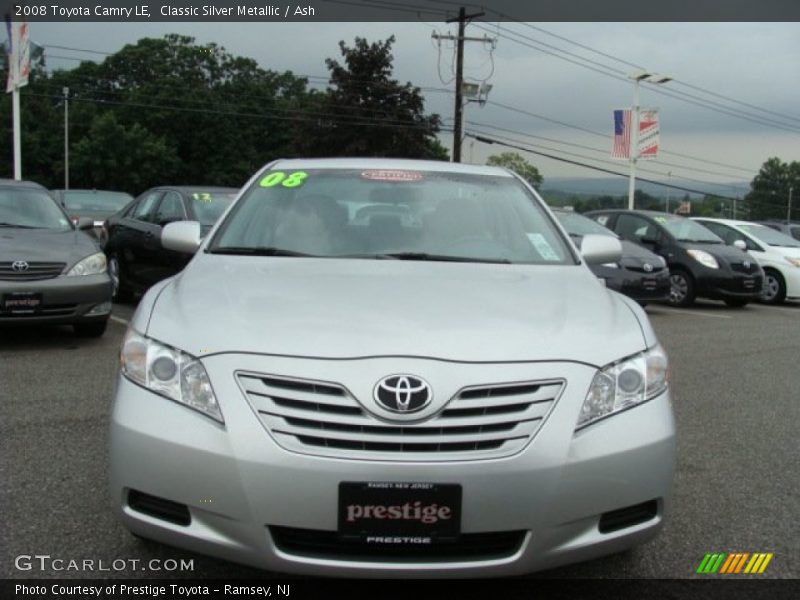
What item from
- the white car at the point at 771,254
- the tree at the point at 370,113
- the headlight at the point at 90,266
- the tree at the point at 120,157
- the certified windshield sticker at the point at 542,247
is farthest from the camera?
the tree at the point at 120,157

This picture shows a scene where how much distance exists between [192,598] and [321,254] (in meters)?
1.48

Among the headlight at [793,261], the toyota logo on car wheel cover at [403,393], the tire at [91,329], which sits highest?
the headlight at [793,261]

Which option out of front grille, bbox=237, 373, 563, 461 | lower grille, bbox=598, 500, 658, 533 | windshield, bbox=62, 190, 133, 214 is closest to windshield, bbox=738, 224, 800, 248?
lower grille, bbox=598, 500, 658, 533

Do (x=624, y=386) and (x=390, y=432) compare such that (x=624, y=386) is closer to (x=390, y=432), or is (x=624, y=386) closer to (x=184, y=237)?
(x=390, y=432)

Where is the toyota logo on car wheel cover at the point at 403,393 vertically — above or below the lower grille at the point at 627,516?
above

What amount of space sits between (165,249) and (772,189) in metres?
119

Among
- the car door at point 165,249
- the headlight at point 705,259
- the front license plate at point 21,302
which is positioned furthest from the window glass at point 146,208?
the headlight at point 705,259

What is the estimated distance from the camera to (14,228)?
7.30 meters

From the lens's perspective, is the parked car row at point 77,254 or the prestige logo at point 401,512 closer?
the prestige logo at point 401,512

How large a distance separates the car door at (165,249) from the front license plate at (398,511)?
6582 millimetres

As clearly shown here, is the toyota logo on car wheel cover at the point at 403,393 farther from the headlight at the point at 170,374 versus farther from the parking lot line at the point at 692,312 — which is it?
the parking lot line at the point at 692,312

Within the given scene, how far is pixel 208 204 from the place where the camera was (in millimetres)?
8992

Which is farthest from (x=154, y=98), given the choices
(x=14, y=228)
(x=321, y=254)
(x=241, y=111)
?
(x=321, y=254)

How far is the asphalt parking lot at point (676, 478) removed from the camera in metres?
2.93
